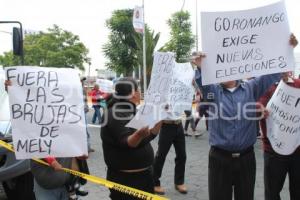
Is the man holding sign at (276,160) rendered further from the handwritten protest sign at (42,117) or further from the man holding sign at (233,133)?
the handwritten protest sign at (42,117)

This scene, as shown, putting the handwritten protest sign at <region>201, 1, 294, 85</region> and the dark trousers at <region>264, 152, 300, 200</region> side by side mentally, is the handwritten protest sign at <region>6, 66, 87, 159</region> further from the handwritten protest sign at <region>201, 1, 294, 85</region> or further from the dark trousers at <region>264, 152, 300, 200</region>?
the dark trousers at <region>264, 152, 300, 200</region>

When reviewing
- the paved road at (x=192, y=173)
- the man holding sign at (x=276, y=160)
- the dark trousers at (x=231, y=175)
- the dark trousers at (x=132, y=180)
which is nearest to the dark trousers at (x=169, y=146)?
the paved road at (x=192, y=173)

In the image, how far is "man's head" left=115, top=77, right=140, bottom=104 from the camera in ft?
12.6

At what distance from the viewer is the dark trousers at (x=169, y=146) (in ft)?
20.9

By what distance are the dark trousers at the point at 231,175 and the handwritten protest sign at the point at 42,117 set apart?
1.26 meters

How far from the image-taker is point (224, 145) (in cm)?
399

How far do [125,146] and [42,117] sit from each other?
71 cm

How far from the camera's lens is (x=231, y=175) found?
4066 mm

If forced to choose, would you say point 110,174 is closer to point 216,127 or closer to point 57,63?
point 216,127

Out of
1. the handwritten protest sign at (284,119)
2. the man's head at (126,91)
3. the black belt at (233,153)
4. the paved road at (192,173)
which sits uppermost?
the man's head at (126,91)

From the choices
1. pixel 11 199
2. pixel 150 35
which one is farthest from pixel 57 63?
pixel 11 199

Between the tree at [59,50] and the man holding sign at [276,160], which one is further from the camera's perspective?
the tree at [59,50]

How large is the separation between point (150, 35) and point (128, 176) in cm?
2660

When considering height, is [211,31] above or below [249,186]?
above
